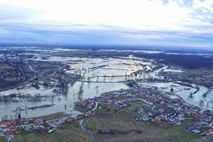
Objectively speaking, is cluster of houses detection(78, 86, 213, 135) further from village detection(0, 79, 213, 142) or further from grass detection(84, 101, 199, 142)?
grass detection(84, 101, 199, 142)

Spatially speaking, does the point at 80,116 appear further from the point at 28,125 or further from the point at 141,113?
the point at 141,113

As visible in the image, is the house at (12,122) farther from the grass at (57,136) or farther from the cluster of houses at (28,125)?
the grass at (57,136)

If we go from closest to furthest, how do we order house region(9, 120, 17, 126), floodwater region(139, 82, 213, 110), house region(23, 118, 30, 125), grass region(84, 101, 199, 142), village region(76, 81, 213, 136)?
grass region(84, 101, 199, 142) → house region(9, 120, 17, 126) → house region(23, 118, 30, 125) → village region(76, 81, 213, 136) → floodwater region(139, 82, 213, 110)

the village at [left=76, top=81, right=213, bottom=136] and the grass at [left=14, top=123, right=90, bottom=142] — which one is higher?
the village at [left=76, top=81, right=213, bottom=136]

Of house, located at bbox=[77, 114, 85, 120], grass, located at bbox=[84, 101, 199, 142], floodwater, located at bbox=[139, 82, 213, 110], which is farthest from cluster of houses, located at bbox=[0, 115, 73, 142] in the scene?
floodwater, located at bbox=[139, 82, 213, 110]

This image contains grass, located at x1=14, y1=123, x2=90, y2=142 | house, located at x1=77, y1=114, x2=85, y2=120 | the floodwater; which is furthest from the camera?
the floodwater

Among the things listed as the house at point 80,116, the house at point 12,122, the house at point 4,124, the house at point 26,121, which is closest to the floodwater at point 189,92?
the house at point 80,116
